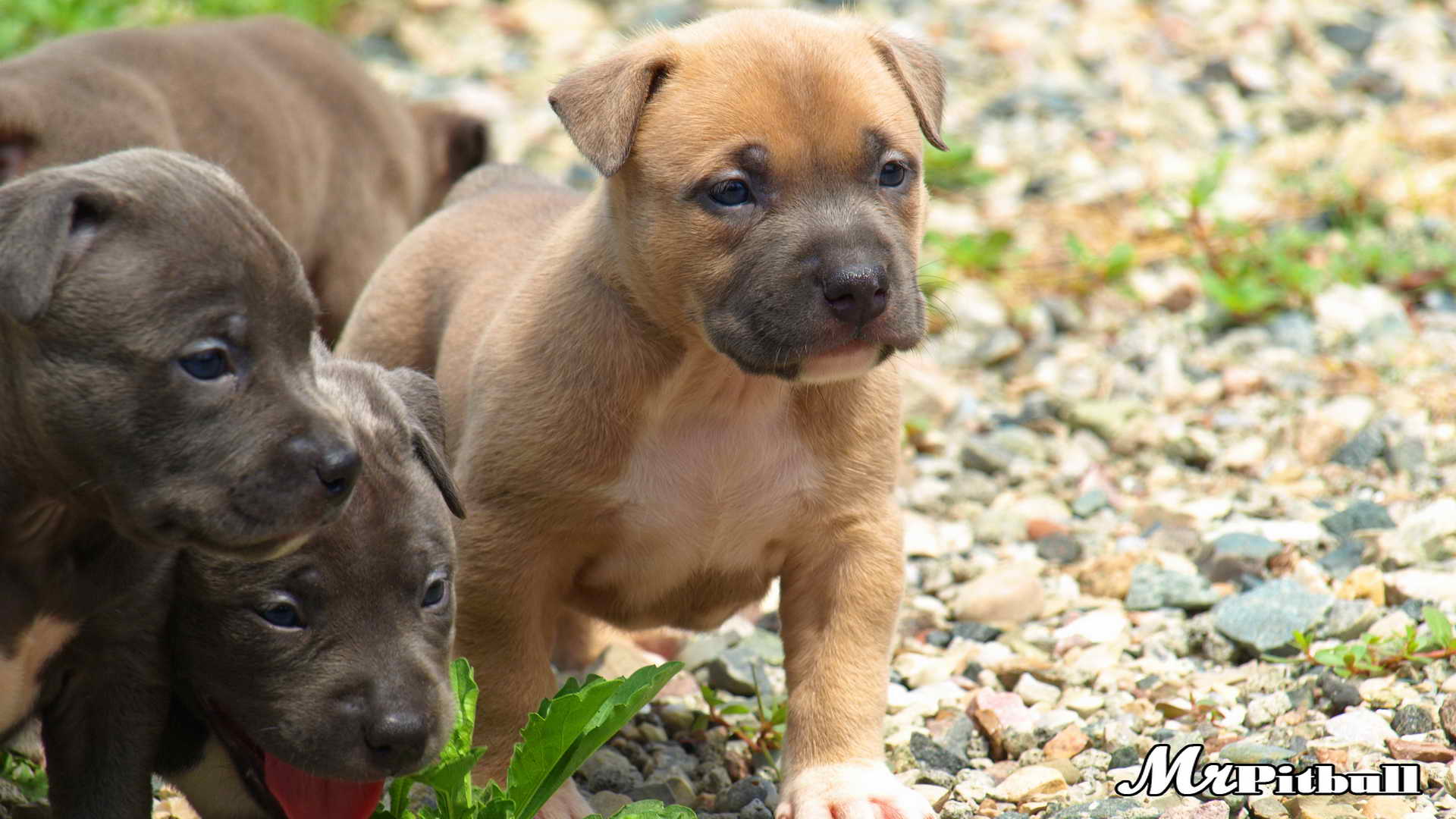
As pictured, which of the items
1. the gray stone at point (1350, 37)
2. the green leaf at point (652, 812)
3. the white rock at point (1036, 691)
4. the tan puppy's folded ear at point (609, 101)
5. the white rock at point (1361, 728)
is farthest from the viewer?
the gray stone at point (1350, 37)

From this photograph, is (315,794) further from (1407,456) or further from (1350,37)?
(1350,37)

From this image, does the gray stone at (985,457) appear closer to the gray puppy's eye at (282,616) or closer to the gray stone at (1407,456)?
the gray stone at (1407,456)

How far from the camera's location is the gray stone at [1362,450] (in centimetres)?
707

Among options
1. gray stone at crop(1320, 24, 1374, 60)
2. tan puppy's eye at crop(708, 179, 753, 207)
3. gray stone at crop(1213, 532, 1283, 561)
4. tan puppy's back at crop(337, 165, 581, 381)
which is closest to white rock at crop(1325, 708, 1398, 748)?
gray stone at crop(1213, 532, 1283, 561)

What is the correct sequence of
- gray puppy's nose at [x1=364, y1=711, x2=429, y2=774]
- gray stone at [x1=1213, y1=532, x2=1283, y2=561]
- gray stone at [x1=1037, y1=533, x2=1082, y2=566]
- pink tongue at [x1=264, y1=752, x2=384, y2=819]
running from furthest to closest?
1. gray stone at [x1=1037, y1=533, x2=1082, y2=566]
2. gray stone at [x1=1213, y1=532, x2=1283, y2=561]
3. pink tongue at [x1=264, y1=752, x2=384, y2=819]
4. gray puppy's nose at [x1=364, y1=711, x2=429, y2=774]

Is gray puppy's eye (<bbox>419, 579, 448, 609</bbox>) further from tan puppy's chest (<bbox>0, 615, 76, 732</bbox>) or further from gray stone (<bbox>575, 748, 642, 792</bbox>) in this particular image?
gray stone (<bbox>575, 748, 642, 792</bbox>)

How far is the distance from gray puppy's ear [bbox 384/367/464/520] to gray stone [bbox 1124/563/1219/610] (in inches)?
97.3

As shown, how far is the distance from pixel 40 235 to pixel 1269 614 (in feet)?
12.3

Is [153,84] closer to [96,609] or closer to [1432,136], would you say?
[96,609]

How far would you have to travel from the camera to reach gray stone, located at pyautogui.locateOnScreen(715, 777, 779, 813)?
17.1 ft

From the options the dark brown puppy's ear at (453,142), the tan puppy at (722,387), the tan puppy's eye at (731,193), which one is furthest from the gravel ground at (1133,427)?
the tan puppy's eye at (731,193)

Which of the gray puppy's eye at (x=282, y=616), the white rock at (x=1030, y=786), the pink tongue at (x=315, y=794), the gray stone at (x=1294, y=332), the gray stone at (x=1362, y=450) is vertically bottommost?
the gray stone at (x=1294, y=332)

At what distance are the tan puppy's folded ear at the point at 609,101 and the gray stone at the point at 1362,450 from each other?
3400 millimetres

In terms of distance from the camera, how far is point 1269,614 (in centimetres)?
579
